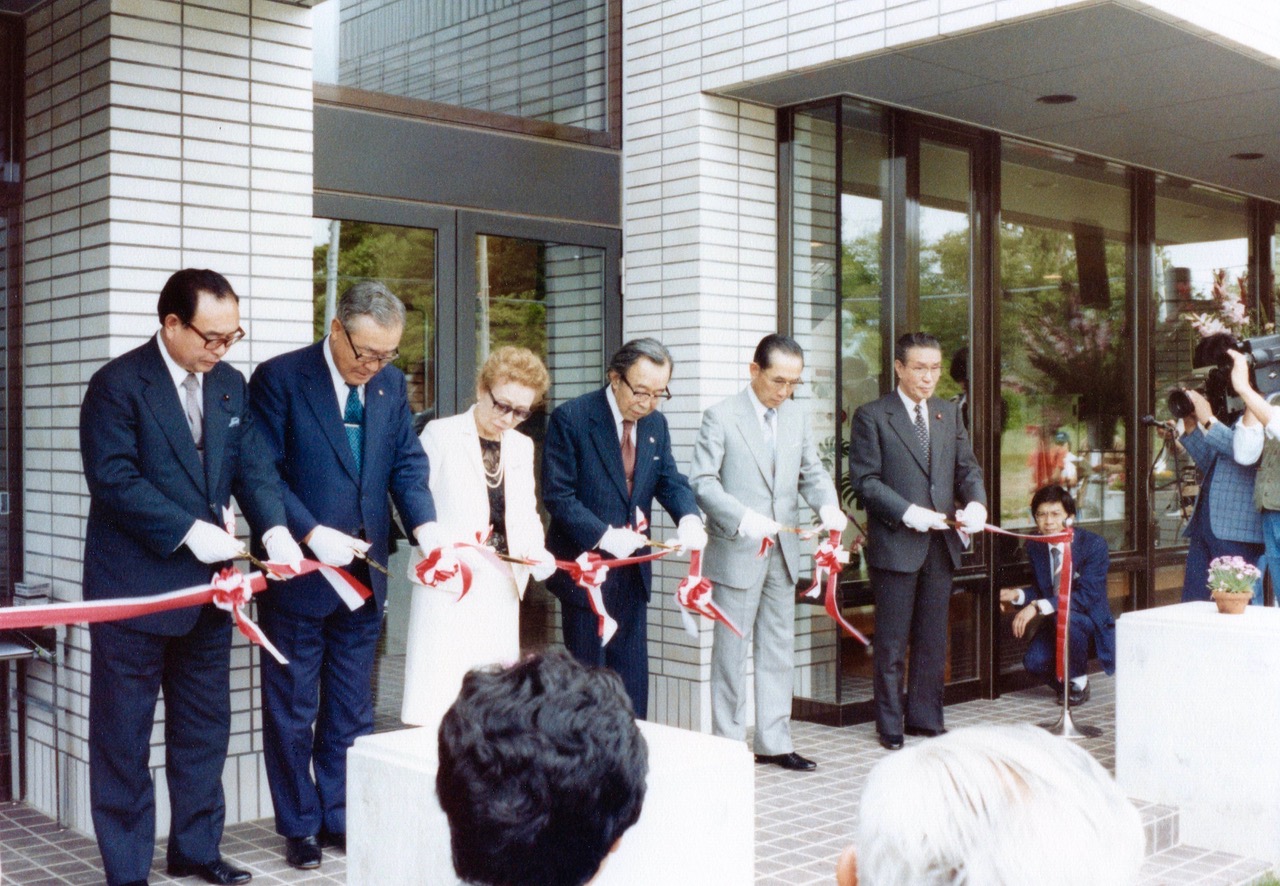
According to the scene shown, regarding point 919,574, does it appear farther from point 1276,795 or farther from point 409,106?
point 409,106

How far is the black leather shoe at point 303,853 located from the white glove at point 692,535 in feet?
5.09

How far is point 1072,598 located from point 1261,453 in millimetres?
1328

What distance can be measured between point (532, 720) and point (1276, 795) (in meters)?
3.78

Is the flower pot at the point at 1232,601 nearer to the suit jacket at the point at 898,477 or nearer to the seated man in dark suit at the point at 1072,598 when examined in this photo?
the suit jacket at the point at 898,477

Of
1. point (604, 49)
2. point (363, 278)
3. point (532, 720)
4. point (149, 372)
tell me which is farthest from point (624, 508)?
point (532, 720)

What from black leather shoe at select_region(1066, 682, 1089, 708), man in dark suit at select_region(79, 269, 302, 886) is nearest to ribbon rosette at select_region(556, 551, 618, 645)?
man in dark suit at select_region(79, 269, 302, 886)

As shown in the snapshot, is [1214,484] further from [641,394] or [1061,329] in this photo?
[641,394]

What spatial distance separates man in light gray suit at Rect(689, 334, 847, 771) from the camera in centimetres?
526

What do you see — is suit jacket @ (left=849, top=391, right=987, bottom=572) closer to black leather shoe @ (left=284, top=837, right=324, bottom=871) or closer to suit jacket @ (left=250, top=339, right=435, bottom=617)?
suit jacket @ (left=250, top=339, right=435, bottom=617)

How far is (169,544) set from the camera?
3695mm

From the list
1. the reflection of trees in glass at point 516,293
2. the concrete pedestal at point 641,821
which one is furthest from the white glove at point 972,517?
the concrete pedestal at point 641,821

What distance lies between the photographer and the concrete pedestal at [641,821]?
2254 mm

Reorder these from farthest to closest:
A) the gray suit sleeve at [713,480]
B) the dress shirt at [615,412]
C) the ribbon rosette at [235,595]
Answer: the gray suit sleeve at [713,480], the dress shirt at [615,412], the ribbon rosette at [235,595]

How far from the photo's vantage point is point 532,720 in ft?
4.90
